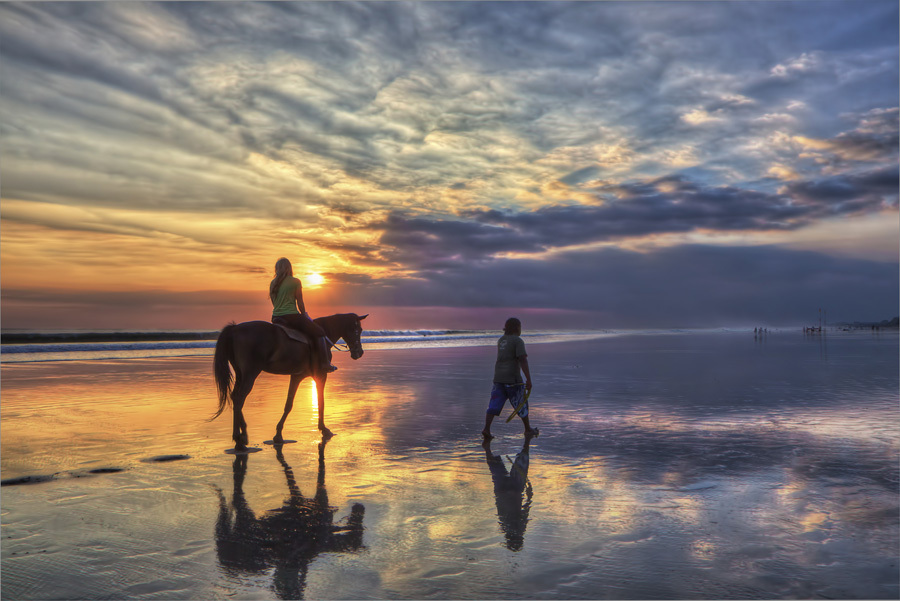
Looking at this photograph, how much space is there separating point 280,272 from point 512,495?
639 centimetres

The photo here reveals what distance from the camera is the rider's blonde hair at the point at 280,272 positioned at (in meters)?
10.8

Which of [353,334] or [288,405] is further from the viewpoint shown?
[353,334]

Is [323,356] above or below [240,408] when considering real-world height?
above

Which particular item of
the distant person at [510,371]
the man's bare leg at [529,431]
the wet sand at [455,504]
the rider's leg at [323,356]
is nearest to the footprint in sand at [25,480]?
the wet sand at [455,504]

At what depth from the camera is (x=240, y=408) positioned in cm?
945

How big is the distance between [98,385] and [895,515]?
799 inches

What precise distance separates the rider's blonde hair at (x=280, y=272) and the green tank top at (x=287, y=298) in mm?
77

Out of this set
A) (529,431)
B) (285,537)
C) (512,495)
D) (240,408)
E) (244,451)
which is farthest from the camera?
(529,431)

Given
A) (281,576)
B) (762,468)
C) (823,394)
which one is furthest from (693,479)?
(823,394)

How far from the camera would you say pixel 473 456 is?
869 cm

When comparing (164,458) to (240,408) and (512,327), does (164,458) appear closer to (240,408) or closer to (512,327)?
(240,408)

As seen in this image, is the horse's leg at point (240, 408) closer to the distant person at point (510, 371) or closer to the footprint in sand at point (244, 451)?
the footprint in sand at point (244, 451)

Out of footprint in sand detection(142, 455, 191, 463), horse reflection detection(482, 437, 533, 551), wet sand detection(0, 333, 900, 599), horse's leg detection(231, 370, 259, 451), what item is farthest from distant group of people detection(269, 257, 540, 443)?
footprint in sand detection(142, 455, 191, 463)

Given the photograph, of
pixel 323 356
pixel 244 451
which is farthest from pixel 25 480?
pixel 323 356
